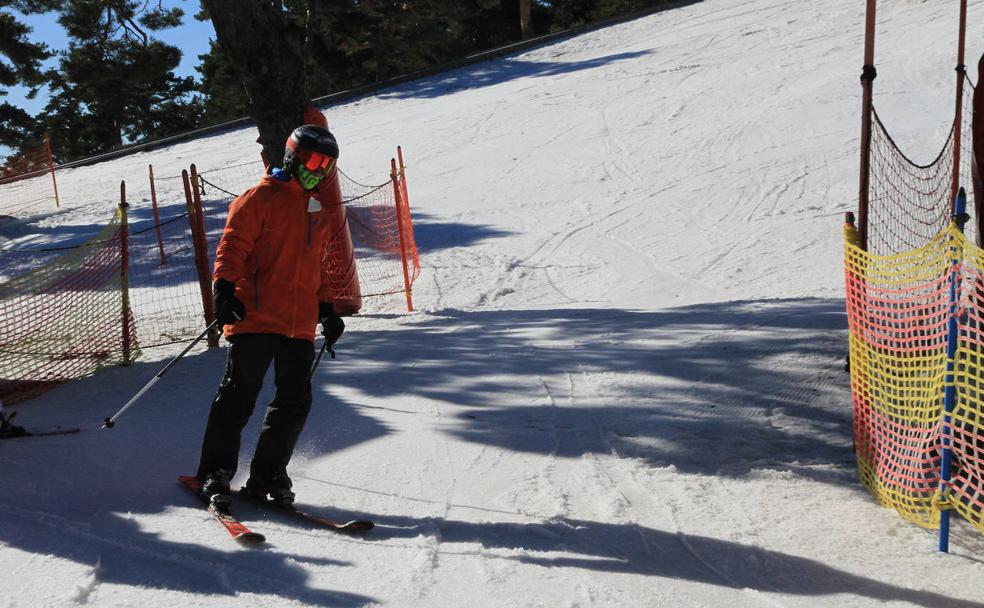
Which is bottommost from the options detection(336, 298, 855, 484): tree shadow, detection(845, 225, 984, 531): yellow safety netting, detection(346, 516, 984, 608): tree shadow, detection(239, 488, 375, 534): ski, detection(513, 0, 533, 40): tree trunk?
detection(336, 298, 855, 484): tree shadow

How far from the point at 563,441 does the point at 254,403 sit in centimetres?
179

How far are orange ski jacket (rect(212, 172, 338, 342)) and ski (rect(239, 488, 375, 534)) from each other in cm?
84

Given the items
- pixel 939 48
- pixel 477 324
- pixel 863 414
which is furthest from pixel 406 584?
pixel 939 48

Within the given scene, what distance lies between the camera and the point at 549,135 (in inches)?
717

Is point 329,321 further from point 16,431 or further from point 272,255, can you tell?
point 16,431

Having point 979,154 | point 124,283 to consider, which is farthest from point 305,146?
point 124,283

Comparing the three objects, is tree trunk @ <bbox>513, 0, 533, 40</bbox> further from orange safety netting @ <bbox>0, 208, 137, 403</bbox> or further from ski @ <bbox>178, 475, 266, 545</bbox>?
ski @ <bbox>178, 475, 266, 545</bbox>

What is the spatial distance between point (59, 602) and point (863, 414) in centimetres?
380

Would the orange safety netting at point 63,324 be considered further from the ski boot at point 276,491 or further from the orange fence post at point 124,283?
the ski boot at point 276,491

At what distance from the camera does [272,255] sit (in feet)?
14.6

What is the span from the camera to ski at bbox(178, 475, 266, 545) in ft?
13.4

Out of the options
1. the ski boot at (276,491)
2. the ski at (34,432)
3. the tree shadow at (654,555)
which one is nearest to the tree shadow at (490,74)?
the ski at (34,432)

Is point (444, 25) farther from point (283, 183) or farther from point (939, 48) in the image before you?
point (283, 183)

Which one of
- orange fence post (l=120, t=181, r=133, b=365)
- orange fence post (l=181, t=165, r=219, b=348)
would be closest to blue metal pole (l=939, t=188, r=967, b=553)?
orange fence post (l=181, t=165, r=219, b=348)
